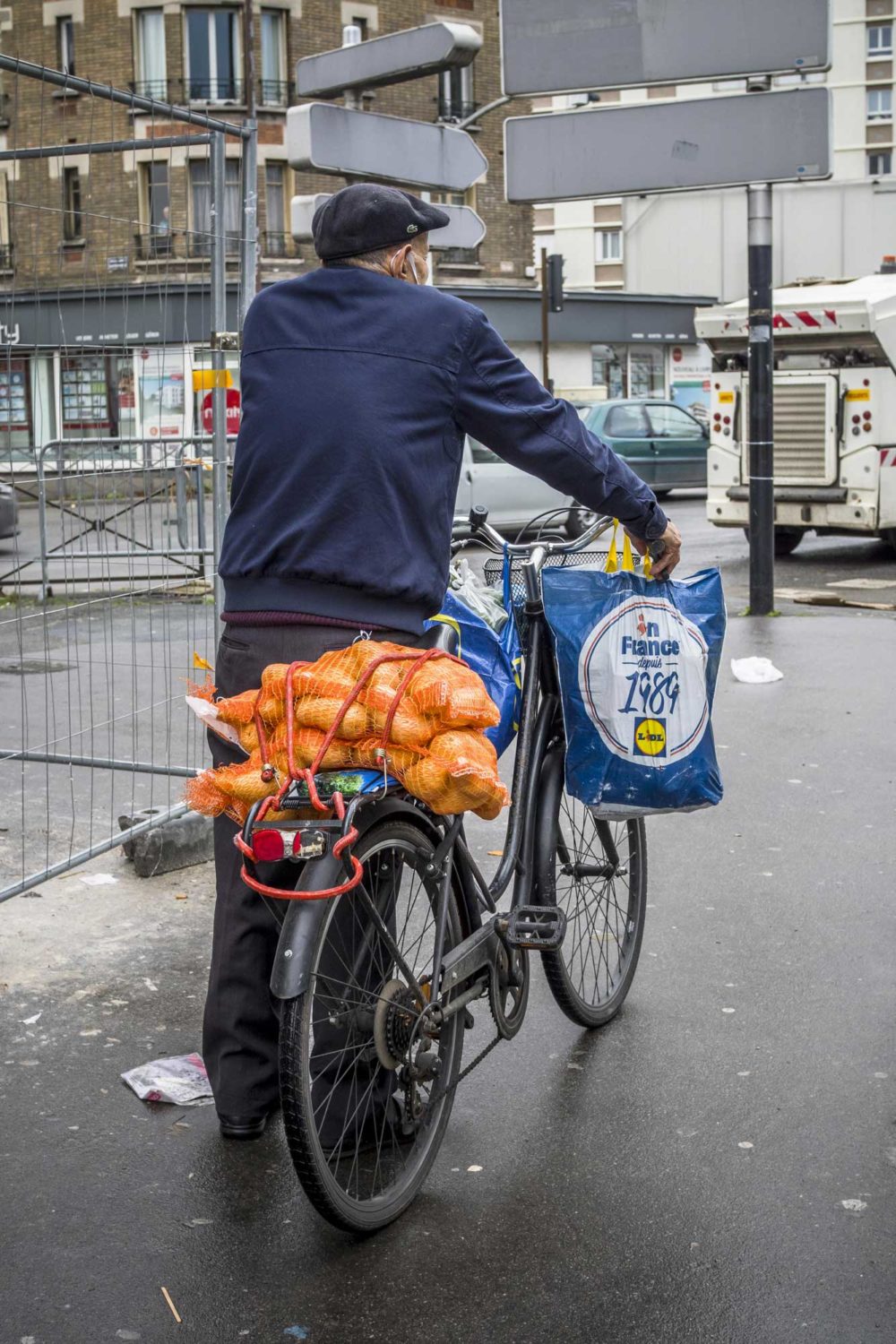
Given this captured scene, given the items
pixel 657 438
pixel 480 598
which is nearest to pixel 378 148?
pixel 480 598

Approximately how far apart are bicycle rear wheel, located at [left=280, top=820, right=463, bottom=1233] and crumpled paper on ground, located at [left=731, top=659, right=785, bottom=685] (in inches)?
249

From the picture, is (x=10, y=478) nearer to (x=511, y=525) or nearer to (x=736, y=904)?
(x=736, y=904)

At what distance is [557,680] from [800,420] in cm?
1265

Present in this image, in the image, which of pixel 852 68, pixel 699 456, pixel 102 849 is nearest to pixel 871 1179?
pixel 102 849

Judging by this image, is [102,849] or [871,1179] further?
[102,849]

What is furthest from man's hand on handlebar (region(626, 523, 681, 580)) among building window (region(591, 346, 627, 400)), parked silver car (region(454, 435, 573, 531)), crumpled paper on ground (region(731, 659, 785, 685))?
building window (region(591, 346, 627, 400))

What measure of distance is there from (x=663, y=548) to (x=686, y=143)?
26.7ft

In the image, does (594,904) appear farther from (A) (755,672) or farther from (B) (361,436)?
(A) (755,672)

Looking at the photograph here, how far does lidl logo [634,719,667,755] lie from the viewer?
384 centimetres

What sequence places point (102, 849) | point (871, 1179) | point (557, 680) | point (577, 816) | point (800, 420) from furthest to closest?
point (800, 420), point (102, 849), point (577, 816), point (557, 680), point (871, 1179)

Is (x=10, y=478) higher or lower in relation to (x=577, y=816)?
higher

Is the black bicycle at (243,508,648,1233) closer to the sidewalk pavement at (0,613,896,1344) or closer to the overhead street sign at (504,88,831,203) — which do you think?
the sidewalk pavement at (0,613,896,1344)

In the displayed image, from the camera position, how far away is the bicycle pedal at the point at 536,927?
361cm

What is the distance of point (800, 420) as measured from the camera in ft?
51.9
